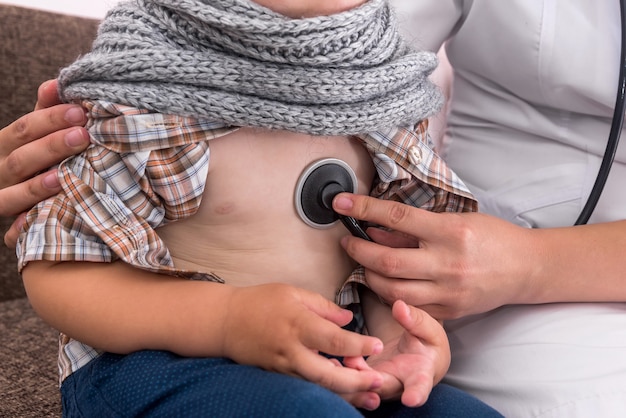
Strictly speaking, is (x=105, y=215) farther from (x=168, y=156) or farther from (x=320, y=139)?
(x=320, y=139)

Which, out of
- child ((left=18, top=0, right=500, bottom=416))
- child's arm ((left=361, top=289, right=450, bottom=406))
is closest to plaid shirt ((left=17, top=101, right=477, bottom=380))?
child ((left=18, top=0, right=500, bottom=416))

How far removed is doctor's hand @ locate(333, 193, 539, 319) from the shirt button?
0.06 metres

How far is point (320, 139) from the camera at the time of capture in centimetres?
79

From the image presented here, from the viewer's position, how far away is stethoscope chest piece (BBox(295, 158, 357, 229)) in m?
0.78

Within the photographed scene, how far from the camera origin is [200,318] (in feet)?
2.19

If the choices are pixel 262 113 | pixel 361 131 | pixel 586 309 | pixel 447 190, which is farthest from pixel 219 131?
pixel 586 309

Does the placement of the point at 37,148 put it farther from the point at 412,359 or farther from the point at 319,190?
the point at 412,359

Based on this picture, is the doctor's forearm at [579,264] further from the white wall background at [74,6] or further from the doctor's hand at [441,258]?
the white wall background at [74,6]

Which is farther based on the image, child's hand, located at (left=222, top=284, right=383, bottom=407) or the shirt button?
the shirt button

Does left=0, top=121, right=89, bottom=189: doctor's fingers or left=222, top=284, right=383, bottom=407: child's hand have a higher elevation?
left=0, top=121, right=89, bottom=189: doctor's fingers

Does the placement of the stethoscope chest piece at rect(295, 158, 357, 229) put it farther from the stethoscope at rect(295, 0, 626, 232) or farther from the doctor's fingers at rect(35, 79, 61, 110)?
the doctor's fingers at rect(35, 79, 61, 110)

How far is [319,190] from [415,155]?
124 mm

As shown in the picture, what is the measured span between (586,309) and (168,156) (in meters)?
0.54

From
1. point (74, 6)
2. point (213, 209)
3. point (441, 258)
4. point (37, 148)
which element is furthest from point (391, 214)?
point (74, 6)
